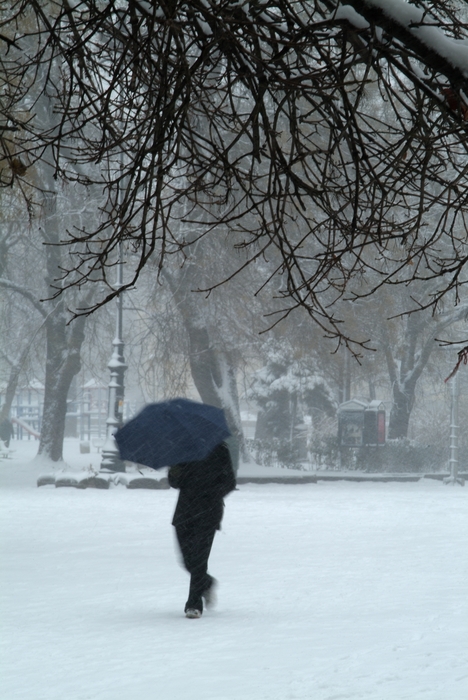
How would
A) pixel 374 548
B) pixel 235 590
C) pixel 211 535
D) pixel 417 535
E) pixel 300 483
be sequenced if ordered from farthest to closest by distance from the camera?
pixel 300 483 < pixel 417 535 < pixel 374 548 < pixel 235 590 < pixel 211 535

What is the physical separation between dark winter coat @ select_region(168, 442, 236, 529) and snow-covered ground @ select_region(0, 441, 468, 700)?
834mm

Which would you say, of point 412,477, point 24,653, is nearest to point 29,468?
point 412,477

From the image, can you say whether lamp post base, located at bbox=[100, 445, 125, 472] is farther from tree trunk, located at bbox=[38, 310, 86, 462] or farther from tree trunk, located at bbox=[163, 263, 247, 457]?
tree trunk, located at bbox=[38, 310, 86, 462]

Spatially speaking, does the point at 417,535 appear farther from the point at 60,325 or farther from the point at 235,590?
the point at 60,325

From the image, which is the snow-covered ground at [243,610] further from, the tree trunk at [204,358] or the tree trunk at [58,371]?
the tree trunk at [58,371]

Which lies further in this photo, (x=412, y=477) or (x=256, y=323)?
(x=412, y=477)

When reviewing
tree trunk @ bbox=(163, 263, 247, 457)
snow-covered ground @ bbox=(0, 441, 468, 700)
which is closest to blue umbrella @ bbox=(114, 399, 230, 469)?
snow-covered ground @ bbox=(0, 441, 468, 700)

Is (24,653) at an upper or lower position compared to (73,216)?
lower

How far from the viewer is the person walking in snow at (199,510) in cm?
802

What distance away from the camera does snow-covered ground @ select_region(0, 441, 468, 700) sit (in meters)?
5.85

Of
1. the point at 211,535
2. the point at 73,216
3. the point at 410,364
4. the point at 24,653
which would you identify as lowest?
the point at 24,653

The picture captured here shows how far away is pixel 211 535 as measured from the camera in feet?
26.6

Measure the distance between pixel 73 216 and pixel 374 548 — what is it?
16097 millimetres

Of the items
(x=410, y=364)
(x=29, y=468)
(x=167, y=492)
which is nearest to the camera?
(x=167, y=492)
